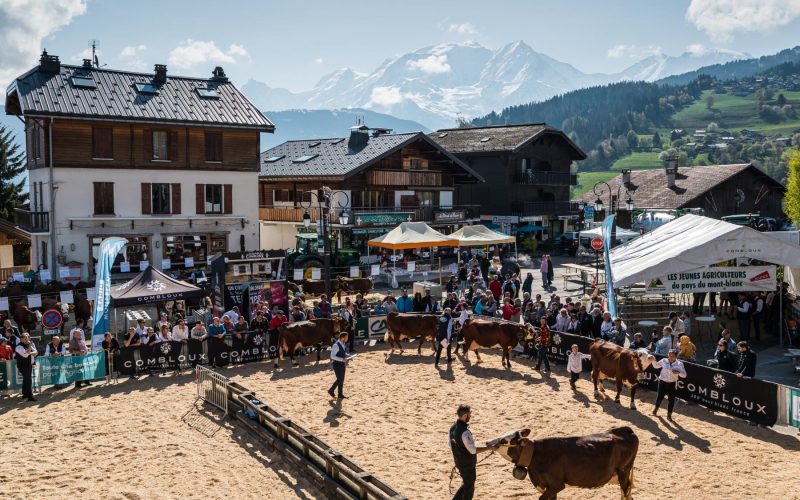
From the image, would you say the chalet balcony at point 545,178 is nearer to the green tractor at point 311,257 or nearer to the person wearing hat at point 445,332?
the green tractor at point 311,257

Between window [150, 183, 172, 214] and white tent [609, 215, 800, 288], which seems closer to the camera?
white tent [609, 215, 800, 288]

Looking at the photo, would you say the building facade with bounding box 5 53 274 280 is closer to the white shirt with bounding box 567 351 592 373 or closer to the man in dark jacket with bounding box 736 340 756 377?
the white shirt with bounding box 567 351 592 373

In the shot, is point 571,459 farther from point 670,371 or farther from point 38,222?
point 38,222

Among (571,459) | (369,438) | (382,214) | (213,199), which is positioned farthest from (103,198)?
(571,459)

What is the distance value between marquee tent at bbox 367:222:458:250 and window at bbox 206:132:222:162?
32.4ft

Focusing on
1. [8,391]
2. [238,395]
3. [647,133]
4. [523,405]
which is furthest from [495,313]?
[647,133]

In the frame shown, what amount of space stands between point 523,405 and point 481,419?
147cm

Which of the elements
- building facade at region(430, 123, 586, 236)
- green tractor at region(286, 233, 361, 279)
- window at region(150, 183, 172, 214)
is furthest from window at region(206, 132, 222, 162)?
building facade at region(430, 123, 586, 236)

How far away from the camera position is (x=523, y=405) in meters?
16.0

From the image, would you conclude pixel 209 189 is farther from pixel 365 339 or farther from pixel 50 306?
pixel 365 339

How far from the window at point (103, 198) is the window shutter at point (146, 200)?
4.71 ft

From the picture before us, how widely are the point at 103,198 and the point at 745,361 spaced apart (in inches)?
1111

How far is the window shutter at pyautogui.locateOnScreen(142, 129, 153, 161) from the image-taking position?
33469 millimetres

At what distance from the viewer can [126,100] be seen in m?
33.7
